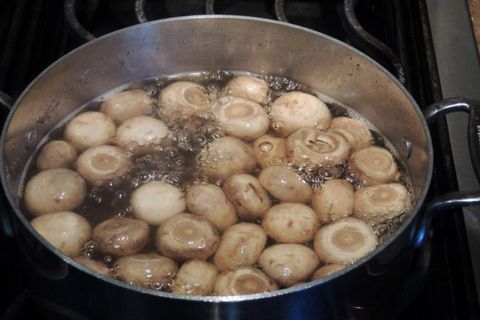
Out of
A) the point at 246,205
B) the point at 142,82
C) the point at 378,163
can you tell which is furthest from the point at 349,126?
the point at 142,82

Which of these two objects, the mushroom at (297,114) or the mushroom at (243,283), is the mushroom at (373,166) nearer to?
the mushroom at (297,114)

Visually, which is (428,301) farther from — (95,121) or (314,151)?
(95,121)

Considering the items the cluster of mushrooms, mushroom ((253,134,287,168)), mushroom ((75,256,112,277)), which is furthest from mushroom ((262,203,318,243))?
mushroom ((75,256,112,277))

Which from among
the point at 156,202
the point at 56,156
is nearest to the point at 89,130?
the point at 56,156

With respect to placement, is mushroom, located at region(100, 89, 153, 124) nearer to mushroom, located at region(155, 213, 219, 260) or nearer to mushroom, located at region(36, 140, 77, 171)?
mushroom, located at region(36, 140, 77, 171)

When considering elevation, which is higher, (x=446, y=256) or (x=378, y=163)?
(x=378, y=163)

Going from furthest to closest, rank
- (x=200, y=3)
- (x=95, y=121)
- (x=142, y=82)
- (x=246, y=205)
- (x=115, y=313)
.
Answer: (x=200, y=3)
(x=142, y=82)
(x=95, y=121)
(x=246, y=205)
(x=115, y=313)

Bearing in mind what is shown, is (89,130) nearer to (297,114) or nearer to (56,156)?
(56,156)

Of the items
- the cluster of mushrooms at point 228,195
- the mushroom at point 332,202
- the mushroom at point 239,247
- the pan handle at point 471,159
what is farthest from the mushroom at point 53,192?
the pan handle at point 471,159
